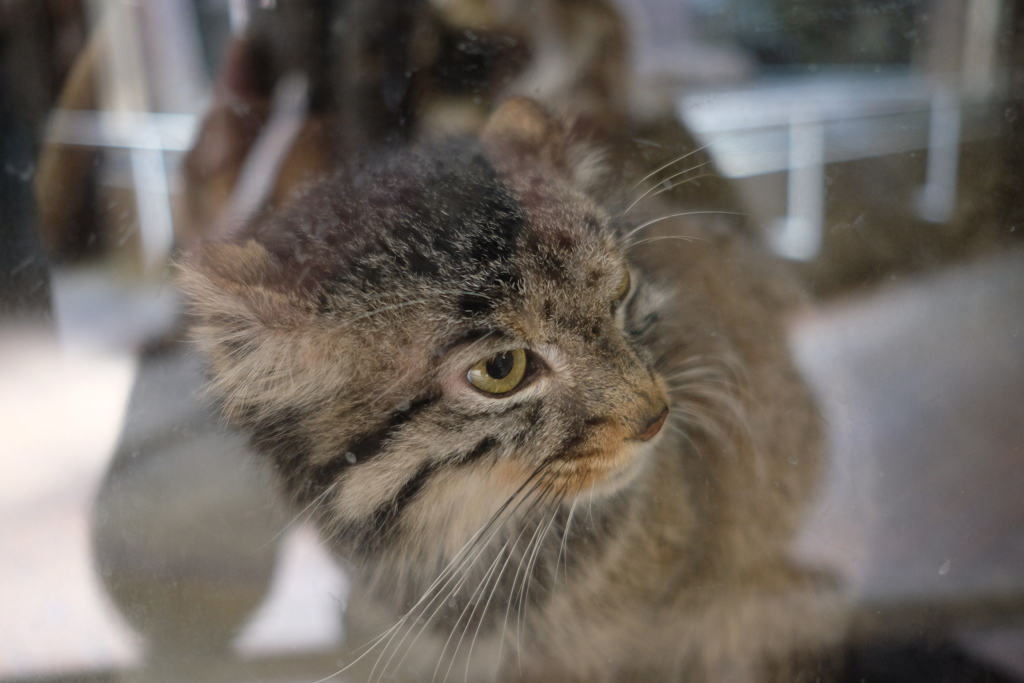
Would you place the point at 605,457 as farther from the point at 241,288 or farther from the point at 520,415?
the point at 241,288

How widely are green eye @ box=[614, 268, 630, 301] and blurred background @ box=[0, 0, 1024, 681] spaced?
9.0 inches

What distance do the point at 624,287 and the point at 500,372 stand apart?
0.20 metres

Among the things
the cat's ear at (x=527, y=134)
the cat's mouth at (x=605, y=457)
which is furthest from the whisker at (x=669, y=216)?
the cat's mouth at (x=605, y=457)

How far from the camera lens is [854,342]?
108cm

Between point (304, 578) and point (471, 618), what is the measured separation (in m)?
0.23

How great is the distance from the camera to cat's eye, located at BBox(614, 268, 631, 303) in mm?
750

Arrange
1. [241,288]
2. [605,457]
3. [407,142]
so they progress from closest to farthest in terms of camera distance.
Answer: [241,288] → [605,457] → [407,142]

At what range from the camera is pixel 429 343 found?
0.65m

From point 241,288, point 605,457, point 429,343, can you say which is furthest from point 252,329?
point 605,457

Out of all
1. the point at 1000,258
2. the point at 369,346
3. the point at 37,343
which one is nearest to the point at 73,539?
the point at 37,343

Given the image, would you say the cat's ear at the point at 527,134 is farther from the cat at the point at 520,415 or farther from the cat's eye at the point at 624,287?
the cat's eye at the point at 624,287

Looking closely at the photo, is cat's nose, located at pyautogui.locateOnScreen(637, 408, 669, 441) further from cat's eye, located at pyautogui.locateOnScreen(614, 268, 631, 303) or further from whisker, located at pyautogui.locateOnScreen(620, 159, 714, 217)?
whisker, located at pyautogui.locateOnScreen(620, 159, 714, 217)

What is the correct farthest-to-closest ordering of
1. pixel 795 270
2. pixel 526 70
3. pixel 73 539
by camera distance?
pixel 795 270
pixel 526 70
pixel 73 539

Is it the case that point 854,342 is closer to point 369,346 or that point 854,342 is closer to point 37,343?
point 369,346
